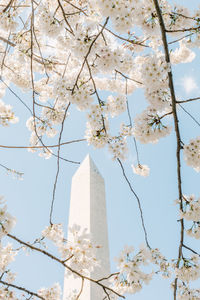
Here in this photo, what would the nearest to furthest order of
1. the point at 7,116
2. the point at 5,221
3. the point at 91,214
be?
the point at 5,221
the point at 7,116
the point at 91,214

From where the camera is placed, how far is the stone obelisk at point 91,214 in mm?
5195

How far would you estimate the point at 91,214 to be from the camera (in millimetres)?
6246

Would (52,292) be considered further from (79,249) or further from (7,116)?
(7,116)

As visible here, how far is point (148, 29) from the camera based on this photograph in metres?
1.90

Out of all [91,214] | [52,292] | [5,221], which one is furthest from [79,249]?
[91,214]

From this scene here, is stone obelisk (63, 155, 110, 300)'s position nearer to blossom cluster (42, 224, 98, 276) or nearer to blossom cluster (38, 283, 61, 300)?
blossom cluster (38, 283, 61, 300)

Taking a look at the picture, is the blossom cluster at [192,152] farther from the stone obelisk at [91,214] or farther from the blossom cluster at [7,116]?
the stone obelisk at [91,214]

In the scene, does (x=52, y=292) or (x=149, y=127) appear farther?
(x=52, y=292)

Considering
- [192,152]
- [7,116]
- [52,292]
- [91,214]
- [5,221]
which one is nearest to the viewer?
[5,221]

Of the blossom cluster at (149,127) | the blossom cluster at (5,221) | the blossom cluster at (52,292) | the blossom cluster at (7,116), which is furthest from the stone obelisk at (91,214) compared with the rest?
the blossom cluster at (5,221)

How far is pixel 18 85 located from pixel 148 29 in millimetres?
2502

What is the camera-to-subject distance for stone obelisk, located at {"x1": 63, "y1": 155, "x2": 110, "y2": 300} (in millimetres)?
5195

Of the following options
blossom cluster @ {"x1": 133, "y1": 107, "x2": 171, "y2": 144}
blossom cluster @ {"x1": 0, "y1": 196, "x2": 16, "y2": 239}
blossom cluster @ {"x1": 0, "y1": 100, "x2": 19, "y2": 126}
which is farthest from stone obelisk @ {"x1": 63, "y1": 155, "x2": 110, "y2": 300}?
blossom cluster @ {"x1": 0, "y1": 196, "x2": 16, "y2": 239}

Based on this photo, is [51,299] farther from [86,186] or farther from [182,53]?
[86,186]
